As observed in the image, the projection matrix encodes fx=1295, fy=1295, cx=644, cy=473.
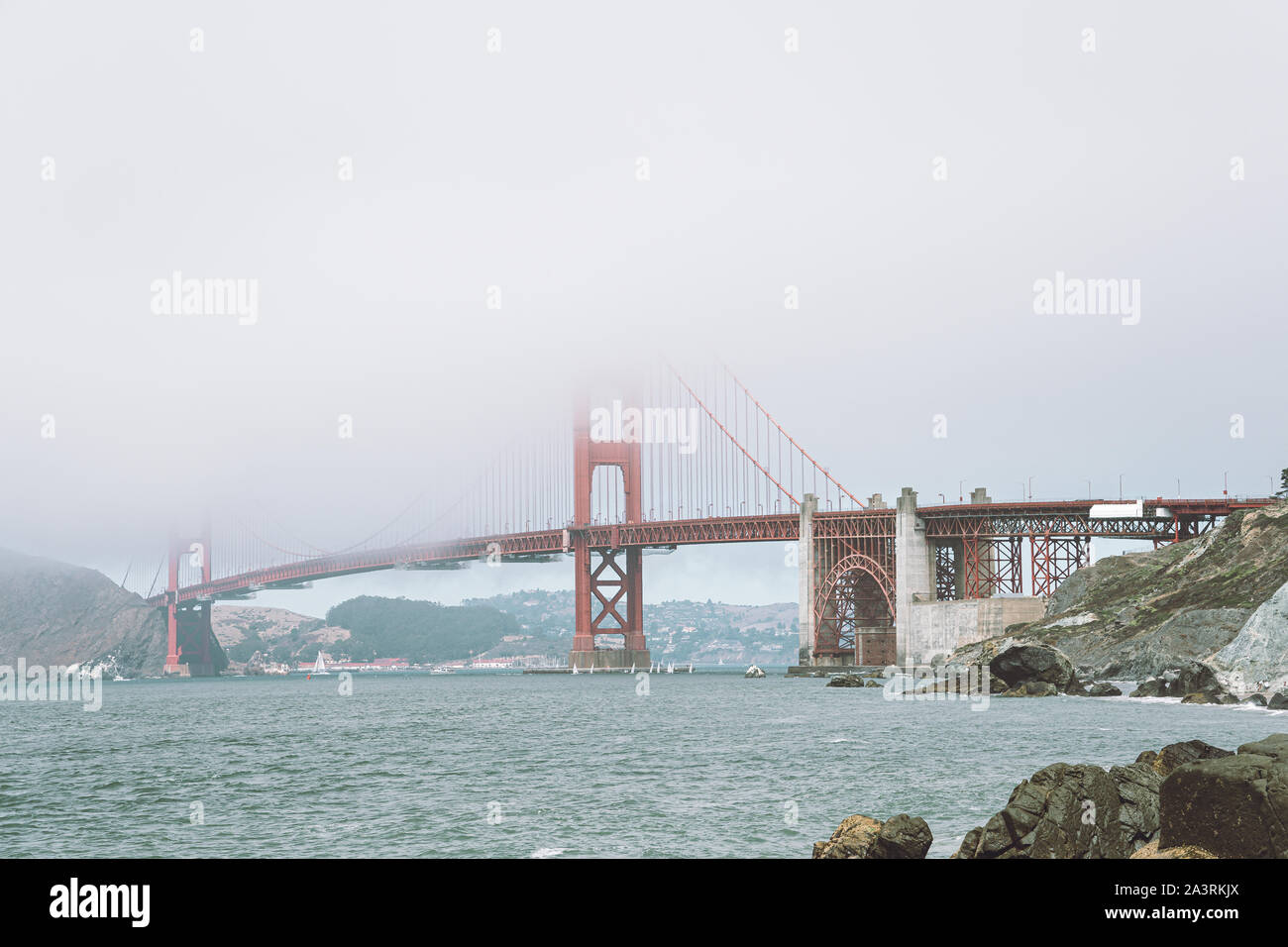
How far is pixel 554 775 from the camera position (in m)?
36.5

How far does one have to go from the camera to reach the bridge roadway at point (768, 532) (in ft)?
317

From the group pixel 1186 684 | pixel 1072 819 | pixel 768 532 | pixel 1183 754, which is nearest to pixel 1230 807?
pixel 1072 819

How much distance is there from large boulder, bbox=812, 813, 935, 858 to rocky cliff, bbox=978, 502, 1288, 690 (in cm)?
4557

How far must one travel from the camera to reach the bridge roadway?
96.6 metres

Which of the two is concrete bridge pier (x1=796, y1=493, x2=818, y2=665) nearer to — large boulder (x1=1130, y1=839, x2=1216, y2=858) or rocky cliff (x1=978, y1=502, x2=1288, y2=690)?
rocky cliff (x1=978, y1=502, x2=1288, y2=690)

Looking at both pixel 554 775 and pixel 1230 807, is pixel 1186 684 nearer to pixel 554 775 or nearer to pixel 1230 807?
pixel 554 775

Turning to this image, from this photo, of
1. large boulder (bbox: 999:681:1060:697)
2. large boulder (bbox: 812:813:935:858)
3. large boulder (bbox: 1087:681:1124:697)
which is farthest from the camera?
large boulder (bbox: 999:681:1060:697)

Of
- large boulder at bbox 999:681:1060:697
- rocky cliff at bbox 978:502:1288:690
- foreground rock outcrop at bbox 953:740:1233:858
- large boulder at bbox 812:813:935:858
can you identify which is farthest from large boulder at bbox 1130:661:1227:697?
large boulder at bbox 812:813:935:858

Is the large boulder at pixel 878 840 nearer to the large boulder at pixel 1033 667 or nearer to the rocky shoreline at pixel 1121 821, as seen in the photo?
the rocky shoreline at pixel 1121 821

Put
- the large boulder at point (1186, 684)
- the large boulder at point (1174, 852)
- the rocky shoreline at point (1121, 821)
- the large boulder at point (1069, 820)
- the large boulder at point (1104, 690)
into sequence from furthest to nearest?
the large boulder at point (1104, 690) → the large boulder at point (1186, 684) → the large boulder at point (1069, 820) → the rocky shoreline at point (1121, 821) → the large boulder at point (1174, 852)

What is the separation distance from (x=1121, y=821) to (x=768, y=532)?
10265cm

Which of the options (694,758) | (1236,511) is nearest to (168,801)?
(694,758)

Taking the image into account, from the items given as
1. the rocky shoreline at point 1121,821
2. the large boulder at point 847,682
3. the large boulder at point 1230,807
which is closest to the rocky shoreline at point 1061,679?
the large boulder at point 847,682

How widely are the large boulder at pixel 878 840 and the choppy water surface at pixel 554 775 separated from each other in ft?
7.48
